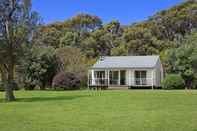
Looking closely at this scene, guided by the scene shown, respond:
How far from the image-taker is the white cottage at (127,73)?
145 ft

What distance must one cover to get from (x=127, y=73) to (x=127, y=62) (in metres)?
1.50

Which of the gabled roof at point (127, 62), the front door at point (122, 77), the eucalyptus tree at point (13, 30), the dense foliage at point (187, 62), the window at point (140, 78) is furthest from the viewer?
the front door at point (122, 77)

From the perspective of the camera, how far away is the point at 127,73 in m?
45.5

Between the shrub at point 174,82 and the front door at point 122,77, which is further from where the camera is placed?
the front door at point 122,77

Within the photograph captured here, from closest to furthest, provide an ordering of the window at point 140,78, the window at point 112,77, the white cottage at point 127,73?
1. the white cottage at point 127,73
2. the window at point 140,78
3. the window at point 112,77

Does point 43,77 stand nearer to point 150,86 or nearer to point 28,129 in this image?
point 150,86

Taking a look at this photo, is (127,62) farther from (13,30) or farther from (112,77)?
(13,30)

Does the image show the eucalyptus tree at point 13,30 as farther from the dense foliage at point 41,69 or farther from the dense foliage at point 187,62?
the dense foliage at point 187,62

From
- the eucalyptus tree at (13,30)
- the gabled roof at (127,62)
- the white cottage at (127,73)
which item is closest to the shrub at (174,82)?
the white cottage at (127,73)

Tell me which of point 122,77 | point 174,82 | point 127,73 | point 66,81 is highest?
point 127,73

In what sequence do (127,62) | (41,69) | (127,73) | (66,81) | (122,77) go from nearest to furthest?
1. (66,81)
2. (41,69)
3. (127,73)
4. (127,62)
5. (122,77)

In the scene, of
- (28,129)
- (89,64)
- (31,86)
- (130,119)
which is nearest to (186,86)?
(89,64)

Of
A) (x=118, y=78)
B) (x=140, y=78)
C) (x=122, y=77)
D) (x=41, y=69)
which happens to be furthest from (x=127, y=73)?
(x=41, y=69)

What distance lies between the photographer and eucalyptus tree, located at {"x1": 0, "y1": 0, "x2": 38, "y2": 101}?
24.8 meters
